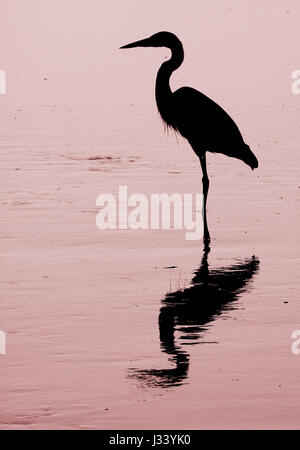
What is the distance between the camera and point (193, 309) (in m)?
10.2

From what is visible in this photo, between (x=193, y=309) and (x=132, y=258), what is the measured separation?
2.31 meters

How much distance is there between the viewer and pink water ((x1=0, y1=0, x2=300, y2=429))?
7730mm

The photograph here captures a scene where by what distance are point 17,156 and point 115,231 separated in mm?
6470

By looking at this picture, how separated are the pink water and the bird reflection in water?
0.04m

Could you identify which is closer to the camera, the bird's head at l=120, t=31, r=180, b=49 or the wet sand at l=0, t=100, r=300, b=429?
the wet sand at l=0, t=100, r=300, b=429

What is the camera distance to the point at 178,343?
9016 millimetres

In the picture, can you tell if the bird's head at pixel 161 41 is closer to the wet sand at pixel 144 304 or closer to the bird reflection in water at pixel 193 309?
the wet sand at pixel 144 304

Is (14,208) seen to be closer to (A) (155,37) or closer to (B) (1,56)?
(A) (155,37)

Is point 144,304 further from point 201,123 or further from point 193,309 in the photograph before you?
point 201,123

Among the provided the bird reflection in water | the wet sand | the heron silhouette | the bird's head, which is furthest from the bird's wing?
the bird reflection in water

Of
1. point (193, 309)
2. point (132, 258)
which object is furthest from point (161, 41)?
point (193, 309)

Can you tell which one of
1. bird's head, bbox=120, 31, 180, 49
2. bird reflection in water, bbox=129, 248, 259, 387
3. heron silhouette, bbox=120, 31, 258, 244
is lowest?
bird reflection in water, bbox=129, 248, 259, 387

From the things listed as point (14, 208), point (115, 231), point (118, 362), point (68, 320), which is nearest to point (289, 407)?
point (118, 362)

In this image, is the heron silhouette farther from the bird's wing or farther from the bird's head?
the bird's head
